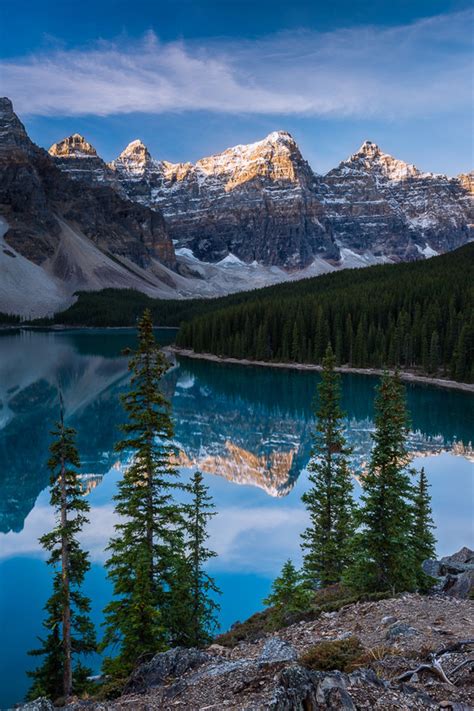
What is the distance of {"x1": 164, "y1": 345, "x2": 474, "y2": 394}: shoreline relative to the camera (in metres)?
74.8

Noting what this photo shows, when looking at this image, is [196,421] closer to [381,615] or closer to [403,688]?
[381,615]

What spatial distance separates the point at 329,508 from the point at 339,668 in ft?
46.4

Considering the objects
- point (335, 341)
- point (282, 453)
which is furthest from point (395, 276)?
point (282, 453)

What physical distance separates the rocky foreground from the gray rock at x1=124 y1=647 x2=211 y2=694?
17mm

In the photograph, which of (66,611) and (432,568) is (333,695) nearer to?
(432,568)

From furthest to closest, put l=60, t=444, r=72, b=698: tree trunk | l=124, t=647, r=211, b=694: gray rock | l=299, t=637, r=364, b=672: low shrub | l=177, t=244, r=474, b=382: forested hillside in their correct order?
1. l=177, t=244, r=474, b=382: forested hillside
2. l=60, t=444, r=72, b=698: tree trunk
3. l=124, t=647, r=211, b=694: gray rock
4. l=299, t=637, r=364, b=672: low shrub

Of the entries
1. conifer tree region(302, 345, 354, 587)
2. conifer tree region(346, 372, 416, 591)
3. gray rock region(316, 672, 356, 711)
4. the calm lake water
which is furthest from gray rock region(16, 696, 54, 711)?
conifer tree region(302, 345, 354, 587)

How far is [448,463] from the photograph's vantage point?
138 ft

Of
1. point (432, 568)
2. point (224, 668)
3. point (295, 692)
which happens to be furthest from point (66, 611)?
point (295, 692)

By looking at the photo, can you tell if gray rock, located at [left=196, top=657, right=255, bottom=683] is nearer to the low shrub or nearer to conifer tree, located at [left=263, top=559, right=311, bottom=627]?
the low shrub

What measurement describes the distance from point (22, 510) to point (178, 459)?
1204 centimetres

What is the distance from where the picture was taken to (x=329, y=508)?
70.7 ft

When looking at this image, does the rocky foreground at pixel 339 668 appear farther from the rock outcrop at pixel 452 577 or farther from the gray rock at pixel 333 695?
the rock outcrop at pixel 452 577

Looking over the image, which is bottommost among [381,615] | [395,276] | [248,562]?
[248,562]
